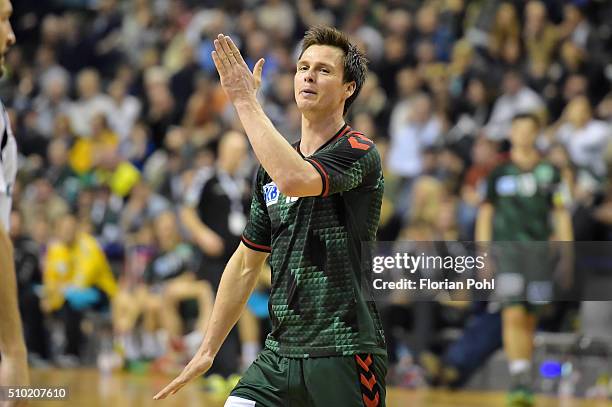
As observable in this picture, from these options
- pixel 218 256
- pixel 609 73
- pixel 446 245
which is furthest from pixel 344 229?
pixel 609 73

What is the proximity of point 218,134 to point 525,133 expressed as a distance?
482cm

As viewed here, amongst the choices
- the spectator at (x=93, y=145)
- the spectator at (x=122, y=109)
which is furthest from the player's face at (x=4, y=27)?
the spectator at (x=122, y=109)

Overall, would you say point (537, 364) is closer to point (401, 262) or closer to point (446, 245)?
point (446, 245)

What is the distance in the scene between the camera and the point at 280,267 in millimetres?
4266

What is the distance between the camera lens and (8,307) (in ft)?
10.8

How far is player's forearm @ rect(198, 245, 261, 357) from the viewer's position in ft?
14.6

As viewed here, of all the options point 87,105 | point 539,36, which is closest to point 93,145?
point 87,105

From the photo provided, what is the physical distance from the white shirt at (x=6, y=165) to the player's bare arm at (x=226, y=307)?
90 cm

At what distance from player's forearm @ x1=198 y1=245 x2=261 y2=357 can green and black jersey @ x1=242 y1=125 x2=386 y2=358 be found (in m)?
0.24

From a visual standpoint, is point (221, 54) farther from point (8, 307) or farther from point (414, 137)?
point (414, 137)

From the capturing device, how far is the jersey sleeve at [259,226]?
4469 millimetres

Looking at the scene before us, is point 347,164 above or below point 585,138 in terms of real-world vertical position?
below

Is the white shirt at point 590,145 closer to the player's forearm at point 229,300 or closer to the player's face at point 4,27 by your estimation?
the player's forearm at point 229,300

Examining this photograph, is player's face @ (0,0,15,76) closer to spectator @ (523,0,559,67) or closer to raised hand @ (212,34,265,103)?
raised hand @ (212,34,265,103)
